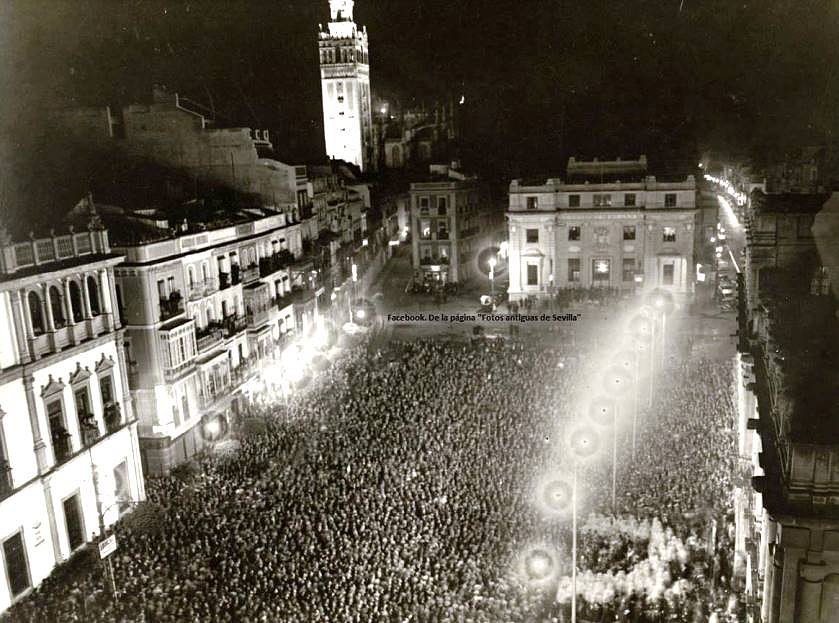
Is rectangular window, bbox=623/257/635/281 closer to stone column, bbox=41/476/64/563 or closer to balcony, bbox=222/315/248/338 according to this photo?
balcony, bbox=222/315/248/338

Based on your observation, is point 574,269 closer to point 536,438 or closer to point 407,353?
point 407,353

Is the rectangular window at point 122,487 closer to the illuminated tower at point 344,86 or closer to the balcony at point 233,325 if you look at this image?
the balcony at point 233,325

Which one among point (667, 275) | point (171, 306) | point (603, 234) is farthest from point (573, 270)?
point (171, 306)

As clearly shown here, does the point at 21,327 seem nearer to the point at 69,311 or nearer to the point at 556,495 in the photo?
the point at 69,311

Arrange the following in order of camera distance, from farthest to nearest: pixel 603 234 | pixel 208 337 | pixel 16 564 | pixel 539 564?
pixel 603 234
pixel 208 337
pixel 16 564
pixel 539 564

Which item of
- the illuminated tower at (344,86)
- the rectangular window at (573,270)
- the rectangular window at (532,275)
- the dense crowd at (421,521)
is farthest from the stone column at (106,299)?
the illuminated tower at (344,86)

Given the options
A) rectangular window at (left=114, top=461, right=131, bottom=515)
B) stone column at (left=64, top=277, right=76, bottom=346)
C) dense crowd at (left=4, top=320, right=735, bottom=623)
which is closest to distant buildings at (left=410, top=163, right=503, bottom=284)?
dense crowd at (left=4, top=320, right=735, bottom=623)

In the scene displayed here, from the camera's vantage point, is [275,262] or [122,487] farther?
[275,262]

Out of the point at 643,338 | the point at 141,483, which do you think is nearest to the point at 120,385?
the point at 141,483
